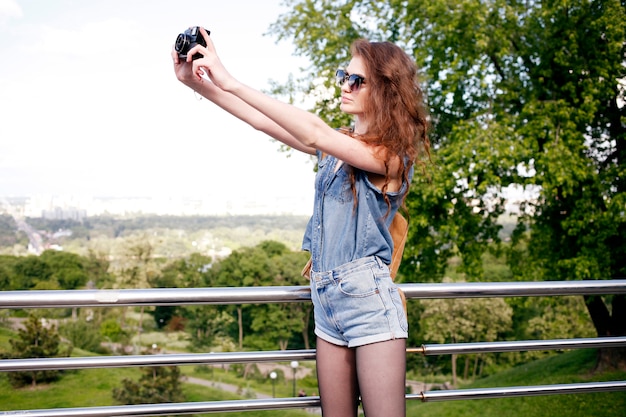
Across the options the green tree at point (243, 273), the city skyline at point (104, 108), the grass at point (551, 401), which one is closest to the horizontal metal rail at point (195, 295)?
the grass at point (551, 401)

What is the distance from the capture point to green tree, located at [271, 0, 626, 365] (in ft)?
33.4

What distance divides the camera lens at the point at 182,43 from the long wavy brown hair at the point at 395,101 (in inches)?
19.3

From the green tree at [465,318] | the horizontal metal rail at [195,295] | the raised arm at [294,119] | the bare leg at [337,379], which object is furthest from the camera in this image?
the green tree at [465,318]

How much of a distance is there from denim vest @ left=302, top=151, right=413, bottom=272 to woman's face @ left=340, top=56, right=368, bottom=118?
0.18 meters

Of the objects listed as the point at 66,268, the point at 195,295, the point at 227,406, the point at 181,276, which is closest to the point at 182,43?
the point at 195,295

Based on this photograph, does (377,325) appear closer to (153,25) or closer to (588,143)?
(588,143)

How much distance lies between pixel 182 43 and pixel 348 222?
64cm

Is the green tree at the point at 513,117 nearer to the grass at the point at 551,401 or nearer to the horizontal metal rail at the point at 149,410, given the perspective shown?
the grass at the point at 551,401

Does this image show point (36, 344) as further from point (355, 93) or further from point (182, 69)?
point (355, 93)

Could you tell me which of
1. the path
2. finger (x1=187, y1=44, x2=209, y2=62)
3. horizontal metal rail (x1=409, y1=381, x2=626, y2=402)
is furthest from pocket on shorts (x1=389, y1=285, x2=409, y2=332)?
the path

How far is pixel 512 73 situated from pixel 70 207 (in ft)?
100

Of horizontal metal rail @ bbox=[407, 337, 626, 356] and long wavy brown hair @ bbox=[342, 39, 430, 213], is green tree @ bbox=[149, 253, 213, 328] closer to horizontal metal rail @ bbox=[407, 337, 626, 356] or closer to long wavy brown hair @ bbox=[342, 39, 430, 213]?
horizontal metal rail @ bbox=[407, 337, 626, 356]

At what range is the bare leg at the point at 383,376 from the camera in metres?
1.60

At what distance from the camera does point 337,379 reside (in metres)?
1.72
